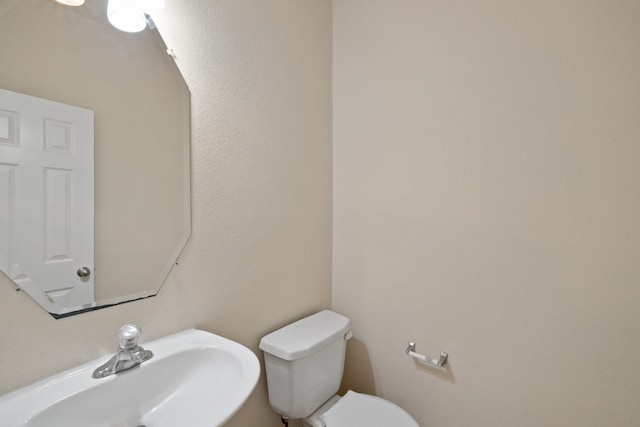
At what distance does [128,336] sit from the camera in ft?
2.38

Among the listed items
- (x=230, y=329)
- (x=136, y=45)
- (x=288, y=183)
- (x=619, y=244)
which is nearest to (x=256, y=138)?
(x=288, y=183)

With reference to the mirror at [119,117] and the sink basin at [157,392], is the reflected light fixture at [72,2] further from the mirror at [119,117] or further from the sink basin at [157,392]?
the sink basin at [157,392]

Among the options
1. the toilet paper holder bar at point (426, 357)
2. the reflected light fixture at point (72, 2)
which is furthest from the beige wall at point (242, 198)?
the toilet paper holder bar at point (426, 357)

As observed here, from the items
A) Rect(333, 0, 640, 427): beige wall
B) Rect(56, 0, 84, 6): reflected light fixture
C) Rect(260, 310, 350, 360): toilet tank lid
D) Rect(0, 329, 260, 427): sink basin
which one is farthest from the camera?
Rect(260, 310, 350, 360): toilet tank lid

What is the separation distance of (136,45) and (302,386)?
1.30m

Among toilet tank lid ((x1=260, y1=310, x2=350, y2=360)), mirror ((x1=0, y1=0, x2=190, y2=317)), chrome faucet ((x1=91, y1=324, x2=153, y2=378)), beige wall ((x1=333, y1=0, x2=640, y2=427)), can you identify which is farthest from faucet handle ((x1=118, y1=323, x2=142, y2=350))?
beige wall ((x1=333, y1=0, x2=640, y2=427))

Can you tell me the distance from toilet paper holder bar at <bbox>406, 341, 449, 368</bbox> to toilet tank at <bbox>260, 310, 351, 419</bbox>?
1.04 ft

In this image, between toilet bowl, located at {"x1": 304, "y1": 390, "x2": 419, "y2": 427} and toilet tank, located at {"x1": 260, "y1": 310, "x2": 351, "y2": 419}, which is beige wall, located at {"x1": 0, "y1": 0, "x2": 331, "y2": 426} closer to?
toilet tank, located at {"x1": 260, "y1": 310, "x2": 351, "y2": 419}

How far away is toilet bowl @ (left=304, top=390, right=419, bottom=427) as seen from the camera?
111 centimetres

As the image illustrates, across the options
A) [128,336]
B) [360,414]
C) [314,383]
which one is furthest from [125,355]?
[360,414]

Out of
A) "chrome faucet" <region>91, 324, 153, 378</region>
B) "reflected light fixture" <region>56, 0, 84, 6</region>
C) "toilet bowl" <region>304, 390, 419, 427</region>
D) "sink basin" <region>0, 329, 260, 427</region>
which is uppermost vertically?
"reflected light fixture" <region>56, 0, 84, 6</region>

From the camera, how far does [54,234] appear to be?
27.5 inches

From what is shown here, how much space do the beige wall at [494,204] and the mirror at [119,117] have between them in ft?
2.83

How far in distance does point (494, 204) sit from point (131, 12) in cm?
136
